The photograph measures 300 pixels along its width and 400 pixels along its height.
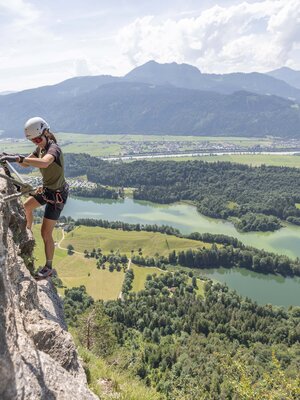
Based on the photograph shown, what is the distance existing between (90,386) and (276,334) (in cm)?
6721

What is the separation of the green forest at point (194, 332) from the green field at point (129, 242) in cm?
2394

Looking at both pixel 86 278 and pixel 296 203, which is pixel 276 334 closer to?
pixel 86 278

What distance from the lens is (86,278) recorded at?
95.6 m

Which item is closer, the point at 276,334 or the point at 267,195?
the point at 276,334

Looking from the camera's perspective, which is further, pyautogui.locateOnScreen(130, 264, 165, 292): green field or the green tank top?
pyautogui.locateOnScreen(130, 264, 165, 292): green field

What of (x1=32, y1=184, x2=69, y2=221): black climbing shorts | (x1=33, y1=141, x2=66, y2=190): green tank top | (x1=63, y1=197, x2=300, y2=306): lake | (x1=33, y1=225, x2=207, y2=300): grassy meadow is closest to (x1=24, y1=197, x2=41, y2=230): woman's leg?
(x1=32, y1=184, x2=69, y2=221): black climbing shorts

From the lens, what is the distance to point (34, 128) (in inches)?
385

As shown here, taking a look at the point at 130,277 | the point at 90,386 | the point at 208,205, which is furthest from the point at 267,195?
the point at 90,386

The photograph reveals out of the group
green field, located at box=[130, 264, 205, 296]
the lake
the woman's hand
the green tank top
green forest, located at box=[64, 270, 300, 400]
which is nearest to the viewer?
the woman's hand

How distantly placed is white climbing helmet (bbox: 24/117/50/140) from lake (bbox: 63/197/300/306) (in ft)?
284

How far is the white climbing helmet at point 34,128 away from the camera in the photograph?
9.76 metres

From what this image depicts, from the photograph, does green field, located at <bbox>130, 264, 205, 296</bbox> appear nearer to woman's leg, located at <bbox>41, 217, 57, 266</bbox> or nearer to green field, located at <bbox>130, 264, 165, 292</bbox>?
green field, located at <bbox>130, 264, 165, 292</bbox>

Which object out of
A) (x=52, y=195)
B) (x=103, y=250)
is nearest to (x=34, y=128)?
(x=52, y=195)

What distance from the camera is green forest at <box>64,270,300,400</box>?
51125mm
